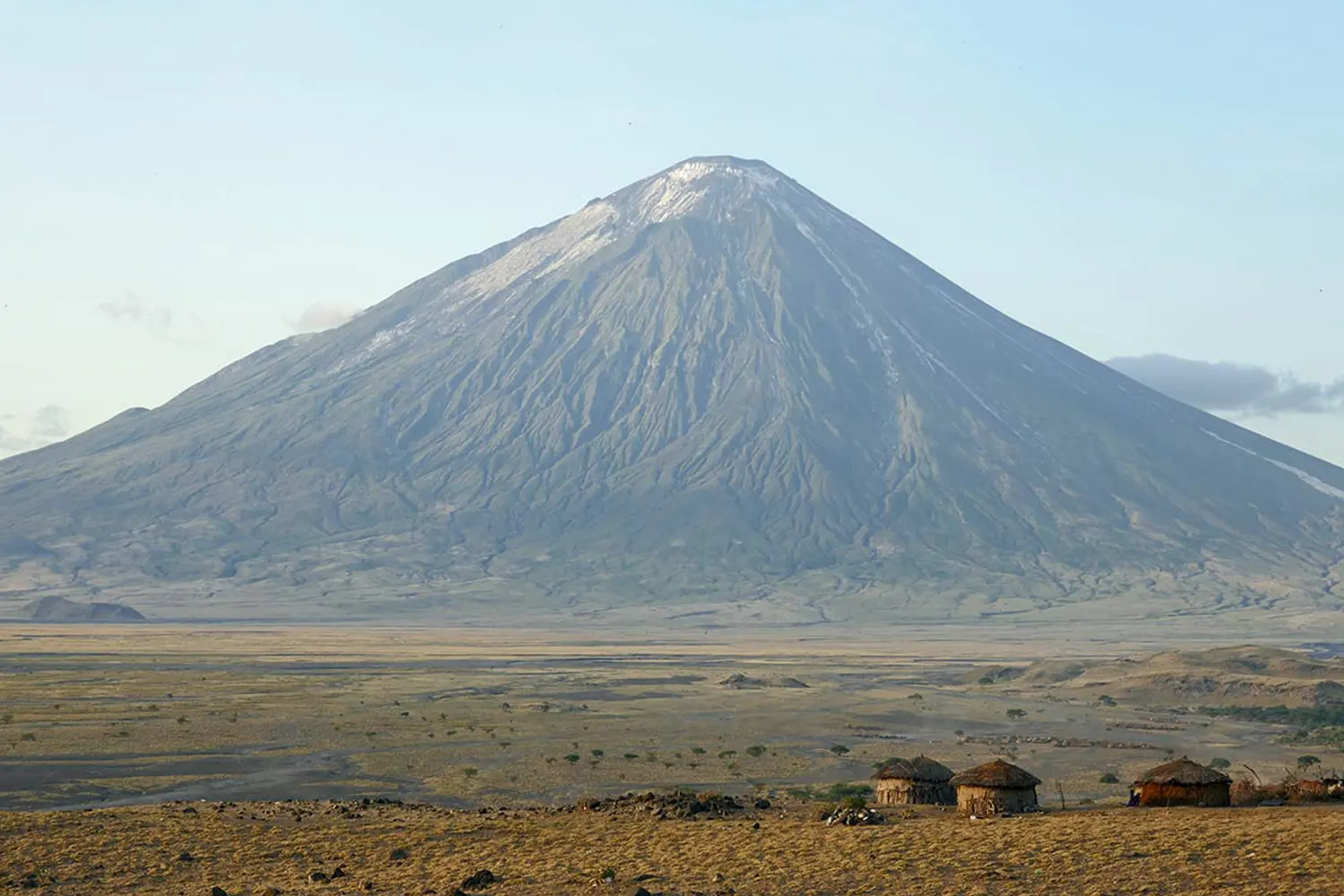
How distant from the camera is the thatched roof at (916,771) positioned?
37.4 m

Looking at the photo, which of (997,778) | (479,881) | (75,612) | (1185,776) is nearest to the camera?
(479,881)

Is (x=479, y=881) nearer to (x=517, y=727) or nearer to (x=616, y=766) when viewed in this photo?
(x=616, y=766)

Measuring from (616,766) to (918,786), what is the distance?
16440mm

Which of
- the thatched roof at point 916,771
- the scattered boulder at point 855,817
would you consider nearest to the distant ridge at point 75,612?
the thatched roof at point 916,771

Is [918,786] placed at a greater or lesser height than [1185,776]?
lesser

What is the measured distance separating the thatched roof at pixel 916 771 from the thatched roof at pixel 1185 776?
4405 millimetres

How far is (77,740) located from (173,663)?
149 ft

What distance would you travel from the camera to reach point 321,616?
17750 centimetres

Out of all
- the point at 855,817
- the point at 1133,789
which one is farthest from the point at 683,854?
the point at 1133,789

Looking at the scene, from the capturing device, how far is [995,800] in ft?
114

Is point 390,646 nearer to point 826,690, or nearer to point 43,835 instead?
point 826,690

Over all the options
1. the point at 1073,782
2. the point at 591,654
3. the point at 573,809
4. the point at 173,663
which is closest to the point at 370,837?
the point at 573,809

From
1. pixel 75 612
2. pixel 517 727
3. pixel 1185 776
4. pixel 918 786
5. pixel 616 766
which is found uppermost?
pixel 1185 776

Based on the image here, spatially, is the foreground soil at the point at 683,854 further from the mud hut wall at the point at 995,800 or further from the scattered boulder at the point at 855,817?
the mud hut wall at the point at 995,800
